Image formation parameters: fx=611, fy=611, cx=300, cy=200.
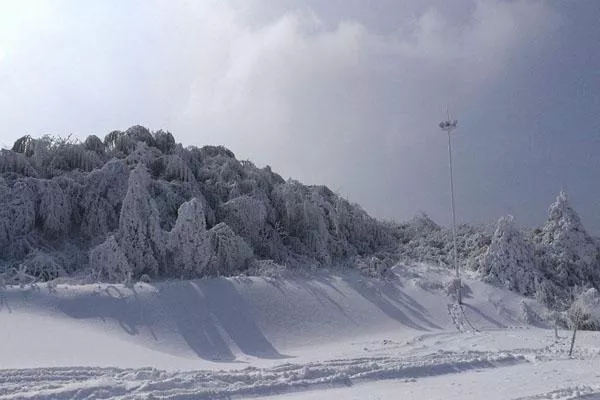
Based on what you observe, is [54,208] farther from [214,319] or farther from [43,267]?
[214,319]

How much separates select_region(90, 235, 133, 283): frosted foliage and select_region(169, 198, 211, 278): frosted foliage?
5.81 ft

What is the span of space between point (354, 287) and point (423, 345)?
16.2ft

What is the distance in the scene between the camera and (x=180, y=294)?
55.7 feet

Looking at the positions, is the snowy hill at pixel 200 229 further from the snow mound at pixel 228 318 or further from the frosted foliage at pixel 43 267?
the snow mound at pixel 228 318

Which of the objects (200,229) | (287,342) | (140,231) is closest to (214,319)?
(287,342)

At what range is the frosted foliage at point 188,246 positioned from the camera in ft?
62.3

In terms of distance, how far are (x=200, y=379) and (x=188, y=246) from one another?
8171 mm

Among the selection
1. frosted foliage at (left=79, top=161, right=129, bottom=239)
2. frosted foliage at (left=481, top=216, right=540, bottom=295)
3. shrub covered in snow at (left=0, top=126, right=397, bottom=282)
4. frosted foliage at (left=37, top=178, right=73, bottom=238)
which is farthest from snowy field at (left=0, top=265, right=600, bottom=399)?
frosted foliage at (left=37, top=178, right=73, bottom=238)

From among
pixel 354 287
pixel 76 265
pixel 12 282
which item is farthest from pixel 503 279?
pixel 12 282

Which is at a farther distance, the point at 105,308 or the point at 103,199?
the point at 103,199

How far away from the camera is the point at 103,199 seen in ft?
68.8

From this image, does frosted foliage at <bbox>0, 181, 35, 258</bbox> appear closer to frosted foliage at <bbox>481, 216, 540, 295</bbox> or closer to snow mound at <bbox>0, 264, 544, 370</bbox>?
snow mound at <bbox>0, 264, 544, 370</bbox>

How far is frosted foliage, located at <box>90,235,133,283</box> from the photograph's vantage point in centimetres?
1741

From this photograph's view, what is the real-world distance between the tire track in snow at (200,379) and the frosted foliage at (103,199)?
9438 mm
